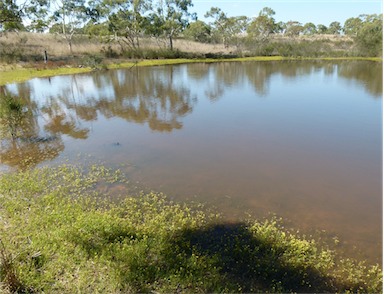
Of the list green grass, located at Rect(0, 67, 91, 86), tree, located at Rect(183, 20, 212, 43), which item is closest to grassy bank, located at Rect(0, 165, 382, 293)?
green grass, located at Rect(0, 67, 91, 86)

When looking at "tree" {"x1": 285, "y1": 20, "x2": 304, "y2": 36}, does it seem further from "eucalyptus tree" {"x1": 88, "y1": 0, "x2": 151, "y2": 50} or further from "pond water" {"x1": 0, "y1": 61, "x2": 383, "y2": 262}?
"pond water" {"x1": 0, "y1": 61, "x2": 383, "y2": 262}

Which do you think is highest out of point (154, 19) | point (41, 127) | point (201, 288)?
point (154, 19)

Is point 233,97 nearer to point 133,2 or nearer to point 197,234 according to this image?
point 197,234

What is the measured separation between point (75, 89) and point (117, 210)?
15.6 m

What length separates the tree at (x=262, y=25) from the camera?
5259 cm

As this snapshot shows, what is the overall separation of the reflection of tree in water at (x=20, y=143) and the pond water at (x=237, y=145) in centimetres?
4

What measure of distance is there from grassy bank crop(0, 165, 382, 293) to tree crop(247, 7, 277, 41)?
5207cm

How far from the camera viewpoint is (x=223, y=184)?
6.79 m

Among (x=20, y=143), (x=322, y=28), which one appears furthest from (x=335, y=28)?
(x=20, y=143)

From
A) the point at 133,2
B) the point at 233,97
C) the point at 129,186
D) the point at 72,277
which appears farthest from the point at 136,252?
the point at 133,2

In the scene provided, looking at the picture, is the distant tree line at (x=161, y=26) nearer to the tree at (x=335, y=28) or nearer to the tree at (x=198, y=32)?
the tree at (x=198, y=32)

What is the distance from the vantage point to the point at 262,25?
5350 centimetres

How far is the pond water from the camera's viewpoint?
5.96m

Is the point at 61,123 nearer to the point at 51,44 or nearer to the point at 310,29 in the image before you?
the point at 51,44
